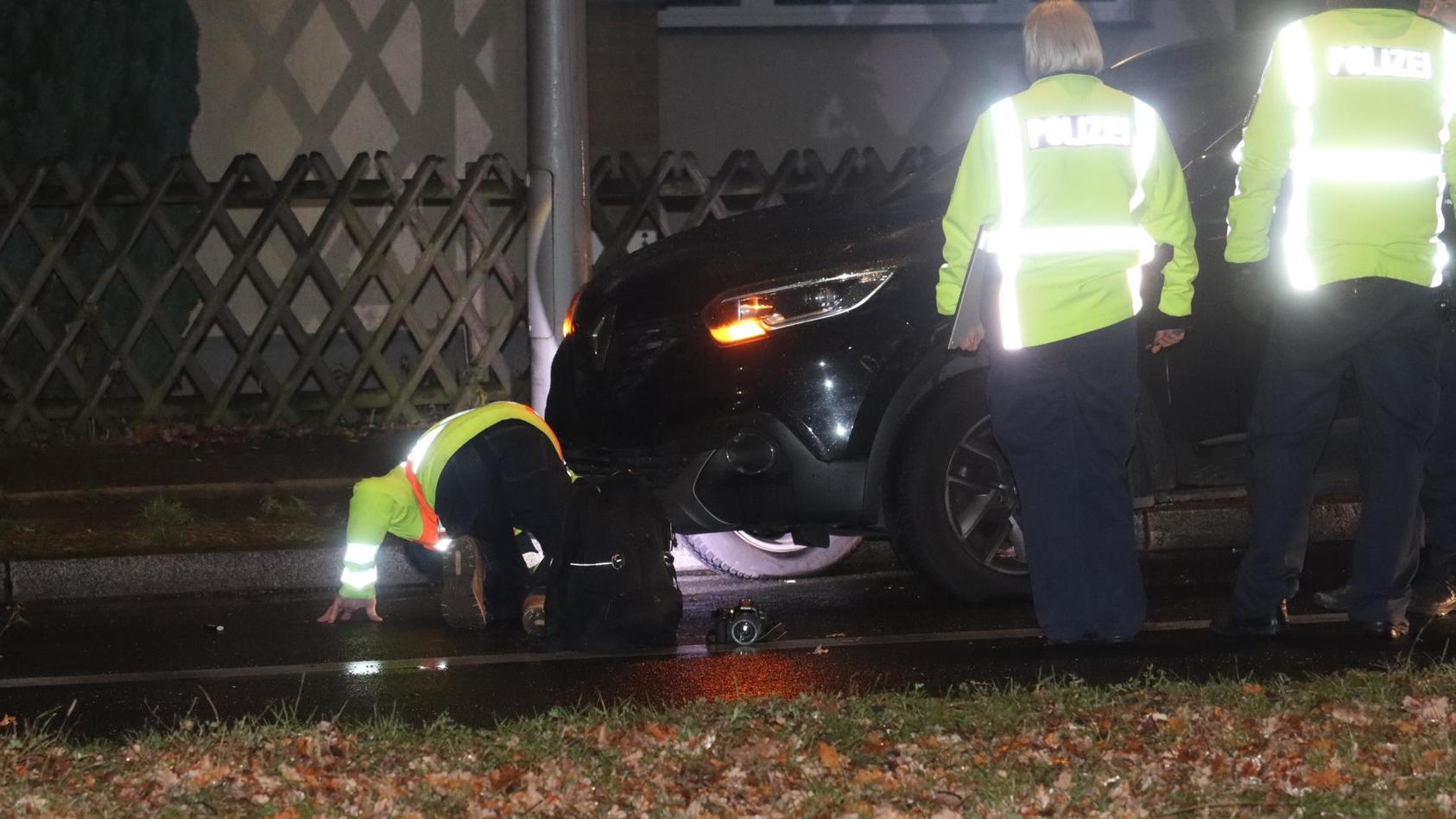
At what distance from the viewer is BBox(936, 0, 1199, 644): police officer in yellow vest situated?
18.4 feet

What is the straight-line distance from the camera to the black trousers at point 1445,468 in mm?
5984

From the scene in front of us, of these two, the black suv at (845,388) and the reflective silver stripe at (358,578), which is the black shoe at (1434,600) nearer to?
the black suv at (845,388)

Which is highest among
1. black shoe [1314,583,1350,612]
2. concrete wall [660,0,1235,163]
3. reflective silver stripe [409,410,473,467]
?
concrete wall [660,0,1235,163]

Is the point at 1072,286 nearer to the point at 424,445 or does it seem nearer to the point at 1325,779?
the point at 1325,779

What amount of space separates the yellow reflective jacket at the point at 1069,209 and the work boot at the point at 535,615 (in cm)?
165

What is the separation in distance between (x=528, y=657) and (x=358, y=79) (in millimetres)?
7382

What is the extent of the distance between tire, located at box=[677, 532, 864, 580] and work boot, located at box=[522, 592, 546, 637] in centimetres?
102

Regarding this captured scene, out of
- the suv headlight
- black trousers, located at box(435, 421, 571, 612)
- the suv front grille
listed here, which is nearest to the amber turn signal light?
the suv headlight

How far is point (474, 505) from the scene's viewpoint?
6520 mm

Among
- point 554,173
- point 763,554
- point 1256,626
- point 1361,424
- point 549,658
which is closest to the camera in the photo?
point 1361,424

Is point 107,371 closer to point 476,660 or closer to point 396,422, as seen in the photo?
point 396,422

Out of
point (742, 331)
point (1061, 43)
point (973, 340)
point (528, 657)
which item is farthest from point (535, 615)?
point (1061, 43)

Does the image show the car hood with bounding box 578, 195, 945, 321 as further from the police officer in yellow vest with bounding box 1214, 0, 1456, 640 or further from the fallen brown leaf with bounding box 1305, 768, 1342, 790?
the fallen brown leaf with bounding box 1305, 768, 1342, 790

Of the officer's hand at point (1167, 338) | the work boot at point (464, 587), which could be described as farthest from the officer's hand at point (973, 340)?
the work boot at point (464, 587)
